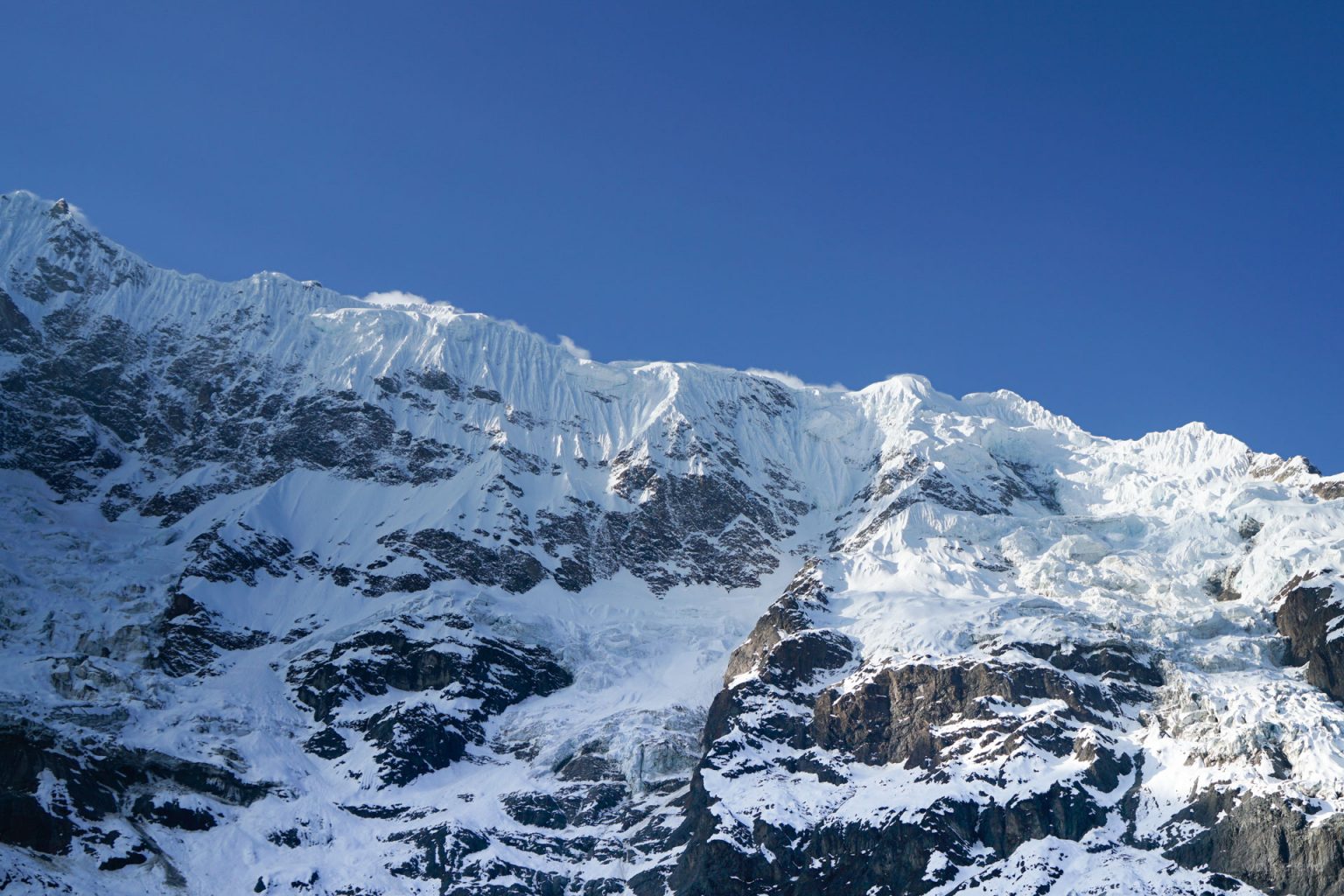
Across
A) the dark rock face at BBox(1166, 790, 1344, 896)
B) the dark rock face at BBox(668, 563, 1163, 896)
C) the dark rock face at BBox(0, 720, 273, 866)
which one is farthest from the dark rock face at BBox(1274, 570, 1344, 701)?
the dark rock face at BBox(0, 720, 273, 866)

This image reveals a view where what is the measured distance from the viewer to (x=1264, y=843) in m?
168

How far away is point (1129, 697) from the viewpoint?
195 metres

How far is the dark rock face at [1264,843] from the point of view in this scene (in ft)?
539

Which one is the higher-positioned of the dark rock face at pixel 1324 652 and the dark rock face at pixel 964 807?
the dark rock face at pixel 1324 652

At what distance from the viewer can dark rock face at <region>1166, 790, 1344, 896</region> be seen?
164 m

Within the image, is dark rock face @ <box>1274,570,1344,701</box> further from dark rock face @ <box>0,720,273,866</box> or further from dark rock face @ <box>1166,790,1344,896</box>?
dark rock face @ <box>0,720,273,866</box>

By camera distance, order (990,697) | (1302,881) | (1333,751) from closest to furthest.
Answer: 1. (1302,881)
2. (1333,751)
3. (990,697)

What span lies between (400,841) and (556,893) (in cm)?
2175

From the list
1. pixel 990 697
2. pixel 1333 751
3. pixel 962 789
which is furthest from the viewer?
pixel 990 697

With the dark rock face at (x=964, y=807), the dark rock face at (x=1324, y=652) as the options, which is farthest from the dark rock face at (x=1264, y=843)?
the dark rock face at (x=1324, y=652)

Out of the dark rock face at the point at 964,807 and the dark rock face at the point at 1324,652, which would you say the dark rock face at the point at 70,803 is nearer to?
the dark rock face at the point at 964,807

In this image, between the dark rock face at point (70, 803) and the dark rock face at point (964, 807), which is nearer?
the dark rock face at point (964, 807)

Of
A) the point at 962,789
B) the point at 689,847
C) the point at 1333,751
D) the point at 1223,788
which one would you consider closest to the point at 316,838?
the point at 689,847

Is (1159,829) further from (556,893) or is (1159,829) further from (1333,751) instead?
(556,893)
